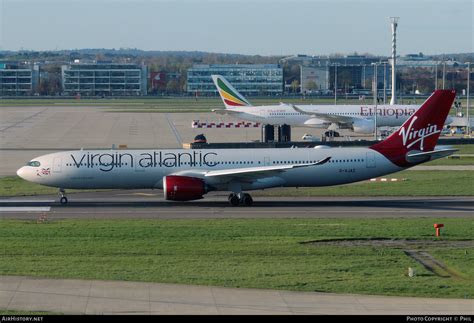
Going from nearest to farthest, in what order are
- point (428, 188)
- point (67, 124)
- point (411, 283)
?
point (411, 283), point (428, 188), point (67, 124)

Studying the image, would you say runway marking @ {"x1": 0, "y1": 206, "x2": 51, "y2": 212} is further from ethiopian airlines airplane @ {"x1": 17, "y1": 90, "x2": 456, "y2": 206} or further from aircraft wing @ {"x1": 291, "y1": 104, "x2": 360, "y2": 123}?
aircraft wing @ {"x1": 291, "y1": 104, "x2": 360, "y2": 123}

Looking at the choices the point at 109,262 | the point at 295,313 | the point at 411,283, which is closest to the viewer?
the point at 295,313

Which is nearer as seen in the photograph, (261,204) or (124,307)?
(124,307)

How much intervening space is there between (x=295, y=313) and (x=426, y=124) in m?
27.3

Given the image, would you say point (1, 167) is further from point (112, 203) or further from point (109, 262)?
point (109, 262)

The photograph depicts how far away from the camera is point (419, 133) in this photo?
47.8 metres

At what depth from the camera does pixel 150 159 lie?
1859 inches

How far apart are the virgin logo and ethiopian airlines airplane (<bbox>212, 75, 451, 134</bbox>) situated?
156 ft

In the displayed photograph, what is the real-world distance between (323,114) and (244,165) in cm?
5144

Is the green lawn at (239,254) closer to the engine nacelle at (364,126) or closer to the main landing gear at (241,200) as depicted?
the main landing gear at (241,200)

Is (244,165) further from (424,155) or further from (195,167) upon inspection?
(424,155)

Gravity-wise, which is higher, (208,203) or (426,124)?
(426,124)

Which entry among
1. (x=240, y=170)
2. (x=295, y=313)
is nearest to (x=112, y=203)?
(x=240, y=170)

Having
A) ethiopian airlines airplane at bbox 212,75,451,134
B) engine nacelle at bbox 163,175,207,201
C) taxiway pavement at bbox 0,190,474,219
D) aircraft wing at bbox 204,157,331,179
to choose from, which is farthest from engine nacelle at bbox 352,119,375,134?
engine nacelle at bbox 163,175,207,201
